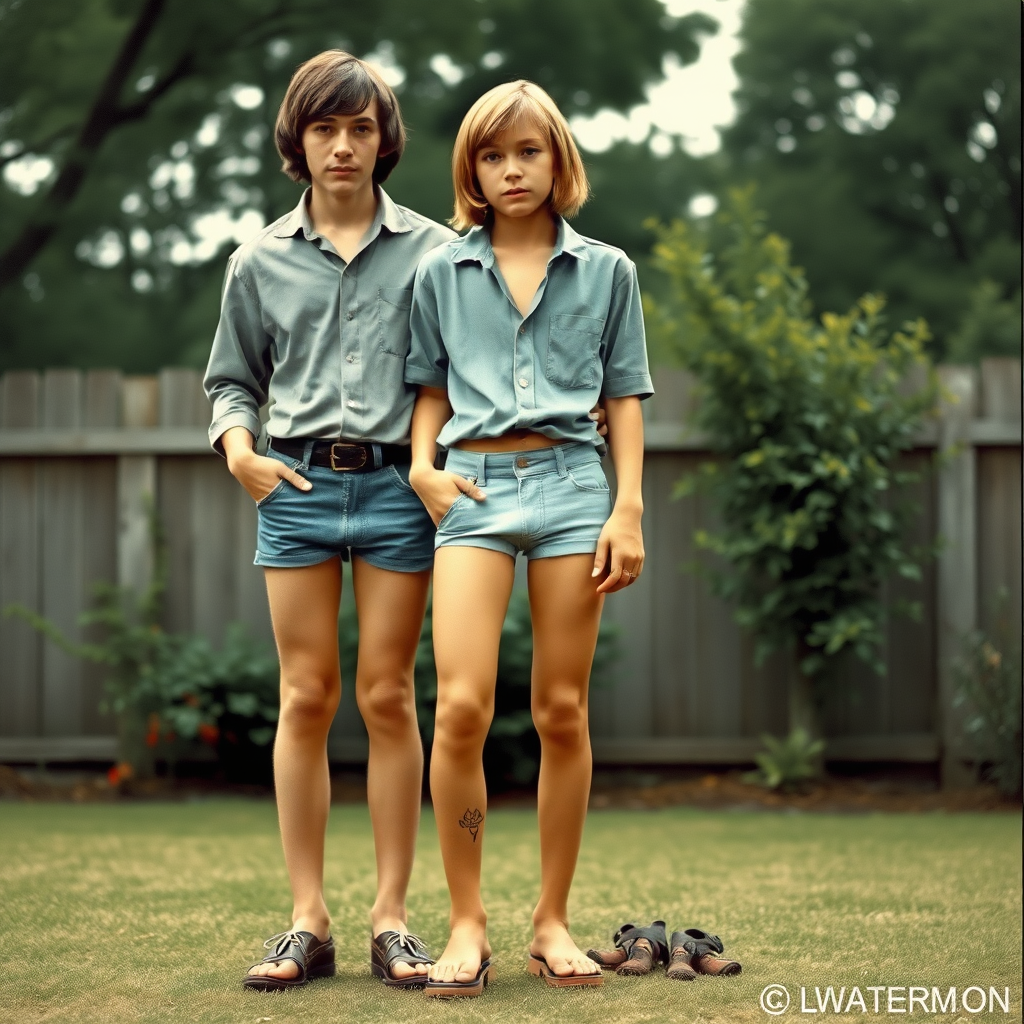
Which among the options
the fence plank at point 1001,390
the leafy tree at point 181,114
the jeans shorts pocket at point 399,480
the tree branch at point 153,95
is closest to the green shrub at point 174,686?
the jeans shorts pocket at point 399,480

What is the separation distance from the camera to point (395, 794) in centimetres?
267

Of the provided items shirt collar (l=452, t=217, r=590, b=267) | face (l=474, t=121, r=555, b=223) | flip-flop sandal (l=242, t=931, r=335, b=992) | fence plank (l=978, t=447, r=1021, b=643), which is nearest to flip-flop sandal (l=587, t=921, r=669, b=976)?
flip-flop sandal (l=242, t=931, r=335, b=992)

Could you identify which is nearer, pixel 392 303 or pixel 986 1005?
pixel 986 1005

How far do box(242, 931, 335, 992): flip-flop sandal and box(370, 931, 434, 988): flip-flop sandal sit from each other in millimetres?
98

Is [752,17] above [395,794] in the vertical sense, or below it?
above

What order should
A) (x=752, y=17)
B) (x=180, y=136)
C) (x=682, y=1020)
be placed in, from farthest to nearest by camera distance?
1. (x=752, y=17)
2. (x=180, y=136)
3. (x=682, y=1020)

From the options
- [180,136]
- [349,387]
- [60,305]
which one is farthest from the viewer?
[60,305]

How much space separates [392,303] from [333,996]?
138 cm

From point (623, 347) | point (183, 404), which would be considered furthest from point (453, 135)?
point (623, 347)

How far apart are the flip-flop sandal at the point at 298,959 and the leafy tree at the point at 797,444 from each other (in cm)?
280

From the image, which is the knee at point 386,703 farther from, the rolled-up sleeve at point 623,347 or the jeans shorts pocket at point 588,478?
the rolled-up sleeve at point 623,347

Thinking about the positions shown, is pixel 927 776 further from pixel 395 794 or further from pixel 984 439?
pixel 395 794

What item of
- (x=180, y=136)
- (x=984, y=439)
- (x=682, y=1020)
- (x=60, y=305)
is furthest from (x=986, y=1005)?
(x=60, y=305)

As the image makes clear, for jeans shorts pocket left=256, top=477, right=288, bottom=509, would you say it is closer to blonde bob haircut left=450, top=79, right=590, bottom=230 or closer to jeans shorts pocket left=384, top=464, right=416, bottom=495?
jeans shorts pocket left=384, top=464, right=416, bottom=495
